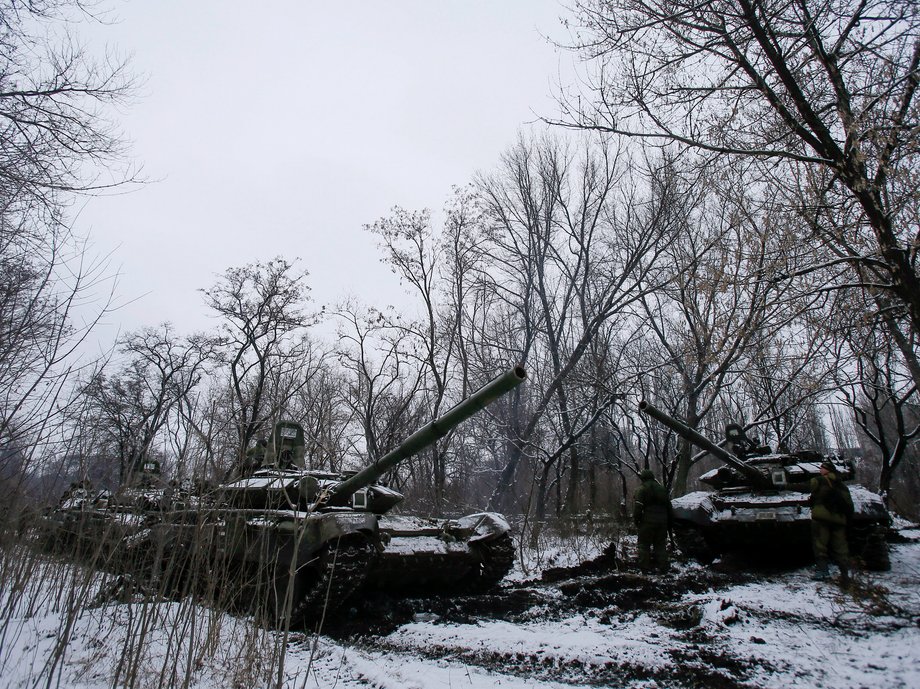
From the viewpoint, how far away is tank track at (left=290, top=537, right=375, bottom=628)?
6.59m

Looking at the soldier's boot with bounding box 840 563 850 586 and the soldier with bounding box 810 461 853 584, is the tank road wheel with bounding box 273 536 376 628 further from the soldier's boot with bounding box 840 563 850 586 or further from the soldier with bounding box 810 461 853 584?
the soldier with bounding box 810 461 853 584

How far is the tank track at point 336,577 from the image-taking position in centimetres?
659

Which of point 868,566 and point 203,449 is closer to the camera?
point 203,449

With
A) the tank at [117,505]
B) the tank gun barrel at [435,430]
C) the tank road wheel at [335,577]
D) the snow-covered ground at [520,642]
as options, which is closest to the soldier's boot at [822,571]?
the snow-covered ground at [520,642]

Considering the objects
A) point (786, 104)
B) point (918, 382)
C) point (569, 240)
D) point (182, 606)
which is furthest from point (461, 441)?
point (182, 606)

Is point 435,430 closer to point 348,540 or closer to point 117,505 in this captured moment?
point 348,540

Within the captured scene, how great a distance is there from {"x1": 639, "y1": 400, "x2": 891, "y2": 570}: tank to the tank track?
4083 millimetres

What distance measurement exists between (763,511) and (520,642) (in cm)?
541

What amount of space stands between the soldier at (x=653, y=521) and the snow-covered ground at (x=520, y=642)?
1957mm

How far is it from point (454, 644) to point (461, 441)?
2304 cm

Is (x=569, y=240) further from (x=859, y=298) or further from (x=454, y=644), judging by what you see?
(x=454, y=644)

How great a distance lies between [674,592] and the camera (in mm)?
7543

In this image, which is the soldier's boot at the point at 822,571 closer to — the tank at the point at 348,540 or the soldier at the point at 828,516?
the soldier at the point at 828,516

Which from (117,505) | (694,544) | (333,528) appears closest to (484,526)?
(333,528)
